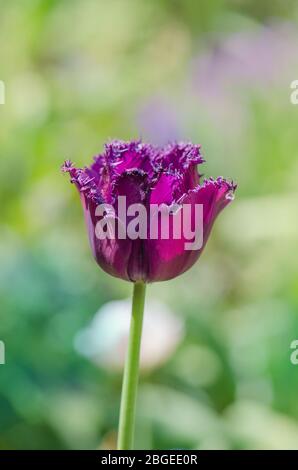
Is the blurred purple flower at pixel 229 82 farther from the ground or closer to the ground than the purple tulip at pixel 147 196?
farther from the ground

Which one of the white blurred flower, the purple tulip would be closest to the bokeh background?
the white blurred flower

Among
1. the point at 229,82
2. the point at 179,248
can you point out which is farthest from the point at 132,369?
the point at 229,82

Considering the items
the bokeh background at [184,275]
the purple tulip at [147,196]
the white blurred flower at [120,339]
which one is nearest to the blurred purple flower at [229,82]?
the bokeh background at [184,275]

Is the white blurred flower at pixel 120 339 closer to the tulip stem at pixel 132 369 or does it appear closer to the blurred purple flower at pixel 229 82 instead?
the tulip stem at pixel 132 369

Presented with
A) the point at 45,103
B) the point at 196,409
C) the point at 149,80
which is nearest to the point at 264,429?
the point at 196,409

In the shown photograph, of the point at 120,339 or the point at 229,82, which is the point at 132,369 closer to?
the point at 120,339

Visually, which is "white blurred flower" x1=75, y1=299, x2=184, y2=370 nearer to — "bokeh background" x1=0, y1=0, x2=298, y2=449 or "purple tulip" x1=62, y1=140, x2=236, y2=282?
"bokeh background" x1=0, y1=0, x2=298, y2=449

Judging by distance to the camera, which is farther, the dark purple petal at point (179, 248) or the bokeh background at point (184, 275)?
the bokeh background at point (184, 275)
